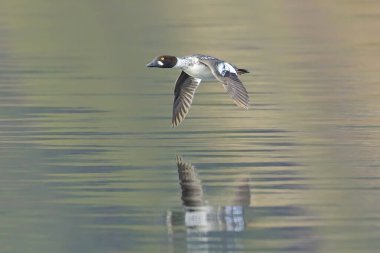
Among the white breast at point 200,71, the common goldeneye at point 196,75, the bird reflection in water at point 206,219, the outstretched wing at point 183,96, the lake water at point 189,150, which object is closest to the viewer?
the bird reflection in water at point 206,219

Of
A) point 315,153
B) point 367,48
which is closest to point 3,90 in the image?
point 315,153

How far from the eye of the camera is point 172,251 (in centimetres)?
1015

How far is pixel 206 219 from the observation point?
37.1 ft

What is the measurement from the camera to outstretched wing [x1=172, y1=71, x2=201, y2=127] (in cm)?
1573

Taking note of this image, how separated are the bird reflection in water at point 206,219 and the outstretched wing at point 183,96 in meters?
Result: 2.69

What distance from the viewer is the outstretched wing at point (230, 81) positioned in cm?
1441

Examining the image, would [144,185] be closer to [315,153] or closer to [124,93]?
[315,153]

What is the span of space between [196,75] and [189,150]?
3.09ft

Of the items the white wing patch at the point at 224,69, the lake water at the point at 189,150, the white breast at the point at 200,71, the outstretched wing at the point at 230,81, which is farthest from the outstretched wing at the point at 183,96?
the white wing patch at the point at 224,69

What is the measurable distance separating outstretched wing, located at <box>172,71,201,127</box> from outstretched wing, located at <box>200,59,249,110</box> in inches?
29.1

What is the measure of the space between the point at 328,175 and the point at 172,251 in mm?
3238

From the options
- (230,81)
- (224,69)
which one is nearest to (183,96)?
(224,69)

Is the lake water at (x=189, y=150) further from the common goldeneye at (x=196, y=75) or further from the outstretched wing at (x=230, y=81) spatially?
the outstretched wing at (x=230, y=81)

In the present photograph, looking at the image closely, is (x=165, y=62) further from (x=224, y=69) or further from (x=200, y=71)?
(x=224, y=69)
